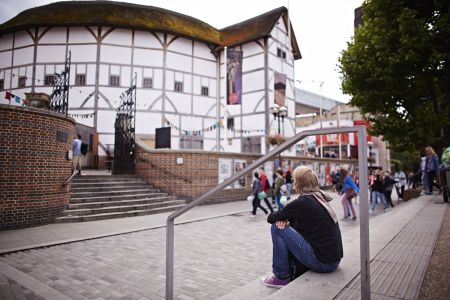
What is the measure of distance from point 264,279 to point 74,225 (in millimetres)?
6554

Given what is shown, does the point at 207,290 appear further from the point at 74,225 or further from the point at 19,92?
the point at 19,92

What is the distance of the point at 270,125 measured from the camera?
2159 centimetres

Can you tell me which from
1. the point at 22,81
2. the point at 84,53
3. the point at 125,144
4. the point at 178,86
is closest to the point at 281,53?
the point at 178,86

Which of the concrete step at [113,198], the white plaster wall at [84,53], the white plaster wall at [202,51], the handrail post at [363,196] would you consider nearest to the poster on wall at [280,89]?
the white plaster wall at [202,51]

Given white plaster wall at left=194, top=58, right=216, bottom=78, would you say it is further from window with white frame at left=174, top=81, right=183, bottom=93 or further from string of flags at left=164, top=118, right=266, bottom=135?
string of flags at left=164, top=118, right=266, bottom=135

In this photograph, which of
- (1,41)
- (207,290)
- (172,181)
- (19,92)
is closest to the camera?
(207,290)

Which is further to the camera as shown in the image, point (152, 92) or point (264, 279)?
point (152, 92)

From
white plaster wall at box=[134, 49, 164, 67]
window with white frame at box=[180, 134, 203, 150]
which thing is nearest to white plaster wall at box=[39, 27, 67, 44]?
white plaster wall at box=[134, 49, 164, 67]

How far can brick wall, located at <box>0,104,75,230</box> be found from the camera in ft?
23.6

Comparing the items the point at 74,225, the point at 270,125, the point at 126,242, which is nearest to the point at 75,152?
the point at 74,225

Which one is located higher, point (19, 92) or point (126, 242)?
point (19, 92)

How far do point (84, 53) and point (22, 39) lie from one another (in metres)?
5.23

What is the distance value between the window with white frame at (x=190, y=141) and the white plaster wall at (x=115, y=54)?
6963 mm

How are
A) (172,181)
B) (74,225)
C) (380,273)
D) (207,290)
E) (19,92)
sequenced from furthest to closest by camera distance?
(19,92) → (172,181) → (74,225) → (207,290) → (380,273)
